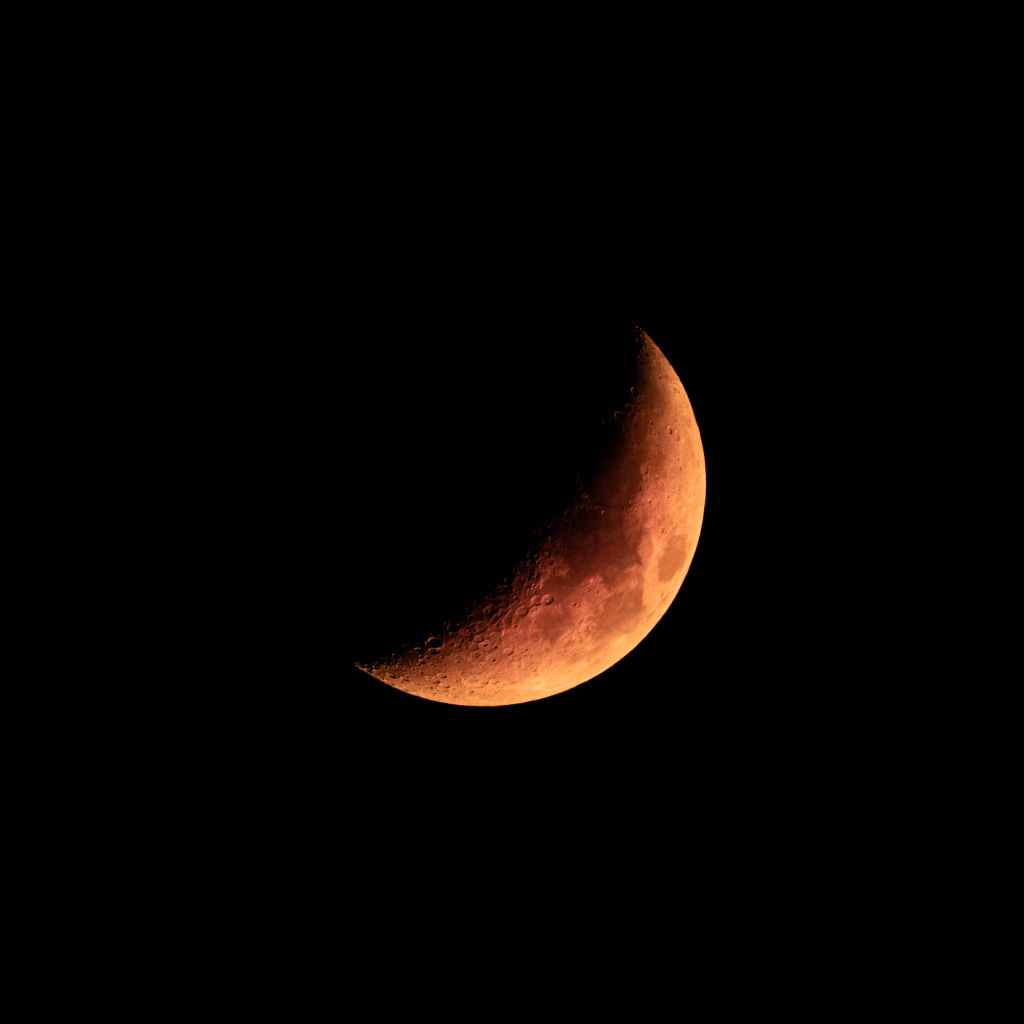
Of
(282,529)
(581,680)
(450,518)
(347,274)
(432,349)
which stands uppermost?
(347,274)

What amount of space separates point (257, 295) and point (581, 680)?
182 cm

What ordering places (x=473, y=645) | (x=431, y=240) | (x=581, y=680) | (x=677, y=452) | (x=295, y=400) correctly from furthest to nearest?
1. (x=581, y=680)
2. (x=677, y=452)
3. (x=473, y=645)
4. (x=431, y=240)
5. (x=295, y=400)

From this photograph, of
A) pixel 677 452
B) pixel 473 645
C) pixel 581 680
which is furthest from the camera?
pixel 581 680

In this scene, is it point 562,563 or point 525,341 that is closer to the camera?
point 525,341

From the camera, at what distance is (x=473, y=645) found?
231 centimetres

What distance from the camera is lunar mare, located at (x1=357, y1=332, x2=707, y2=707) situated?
2.22m

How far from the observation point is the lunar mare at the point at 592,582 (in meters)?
2.22

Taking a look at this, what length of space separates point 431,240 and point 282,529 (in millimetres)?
1029

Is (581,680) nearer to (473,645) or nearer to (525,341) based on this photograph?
(473,645)

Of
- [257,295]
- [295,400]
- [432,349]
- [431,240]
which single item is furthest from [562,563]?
[257,295]

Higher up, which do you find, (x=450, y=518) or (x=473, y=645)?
(x=450, y=518)

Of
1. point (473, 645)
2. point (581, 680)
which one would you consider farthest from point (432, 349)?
point (581, 680)

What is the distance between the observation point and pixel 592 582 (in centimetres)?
225

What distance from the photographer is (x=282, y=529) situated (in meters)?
2.07
